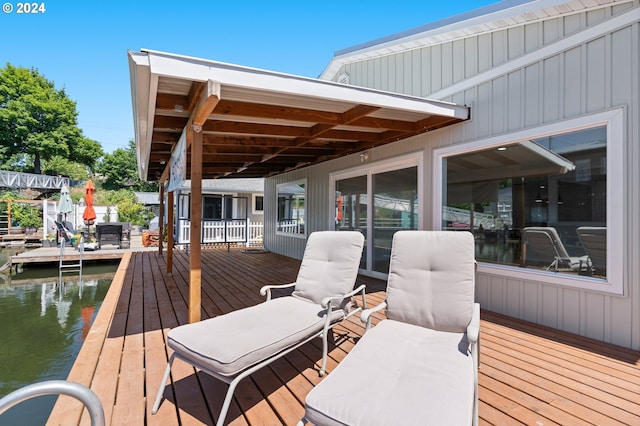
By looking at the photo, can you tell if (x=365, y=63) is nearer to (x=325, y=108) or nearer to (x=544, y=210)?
(x=325, y=108)

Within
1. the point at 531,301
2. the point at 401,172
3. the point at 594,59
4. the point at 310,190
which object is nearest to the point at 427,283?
the point at 531,301

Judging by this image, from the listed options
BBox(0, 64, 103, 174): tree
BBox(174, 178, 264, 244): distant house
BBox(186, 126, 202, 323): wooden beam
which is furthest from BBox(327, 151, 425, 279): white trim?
BBox(0, 64, 103, 174): tree

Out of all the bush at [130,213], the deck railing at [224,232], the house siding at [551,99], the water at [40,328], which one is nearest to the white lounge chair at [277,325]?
the water at [40,328]

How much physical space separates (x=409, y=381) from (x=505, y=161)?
332cm

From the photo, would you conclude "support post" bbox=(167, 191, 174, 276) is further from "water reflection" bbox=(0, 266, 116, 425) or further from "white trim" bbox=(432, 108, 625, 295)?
"white trim" bbox=(432, 108, 625, 295)

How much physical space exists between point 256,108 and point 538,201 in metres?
3.38

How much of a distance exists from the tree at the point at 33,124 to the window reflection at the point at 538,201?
129 feet

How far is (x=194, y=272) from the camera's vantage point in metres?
3.22

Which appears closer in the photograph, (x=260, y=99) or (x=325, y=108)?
(x=260, y=99)

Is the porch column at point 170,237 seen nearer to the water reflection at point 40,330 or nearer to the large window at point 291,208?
the water reflection at point 40,330

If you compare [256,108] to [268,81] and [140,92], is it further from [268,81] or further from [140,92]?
[140,92]

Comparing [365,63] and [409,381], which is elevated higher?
[365,63]

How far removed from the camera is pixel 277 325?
2.43 m

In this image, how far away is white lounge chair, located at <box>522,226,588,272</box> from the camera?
10.9 ft
